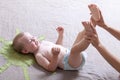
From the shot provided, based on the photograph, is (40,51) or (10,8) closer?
(40,51)

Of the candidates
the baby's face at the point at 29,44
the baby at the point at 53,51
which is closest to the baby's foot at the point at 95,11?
the baby at the point at 53,51

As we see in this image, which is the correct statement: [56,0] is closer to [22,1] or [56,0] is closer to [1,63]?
[22,1]

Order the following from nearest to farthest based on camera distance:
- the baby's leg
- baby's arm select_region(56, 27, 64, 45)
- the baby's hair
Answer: the baby's leg → the baby's hair → baby's arm select_region(56, 27, 64, 45)

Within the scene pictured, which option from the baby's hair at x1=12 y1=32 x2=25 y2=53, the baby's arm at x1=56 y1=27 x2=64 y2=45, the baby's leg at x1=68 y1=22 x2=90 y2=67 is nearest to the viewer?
the baby's leg at x1=68 y1=22 x2=90 y2=67

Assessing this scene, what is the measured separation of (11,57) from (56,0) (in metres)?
0.76

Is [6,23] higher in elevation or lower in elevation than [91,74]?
higher

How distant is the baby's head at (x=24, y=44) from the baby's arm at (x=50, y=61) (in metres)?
0.08

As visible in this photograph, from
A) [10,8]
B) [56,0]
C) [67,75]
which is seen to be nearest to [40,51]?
[67,75]

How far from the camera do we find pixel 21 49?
142 cm

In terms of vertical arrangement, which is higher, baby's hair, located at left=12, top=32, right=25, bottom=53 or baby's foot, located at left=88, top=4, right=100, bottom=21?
baby's foot, located at left=88, top=4, right=100, bottom=21

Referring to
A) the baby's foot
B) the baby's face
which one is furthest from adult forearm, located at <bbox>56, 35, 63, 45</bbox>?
the baby's foot

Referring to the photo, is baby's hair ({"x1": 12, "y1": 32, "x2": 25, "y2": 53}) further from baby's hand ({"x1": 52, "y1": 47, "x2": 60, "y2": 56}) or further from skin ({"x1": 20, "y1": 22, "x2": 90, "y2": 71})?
baby's hand ({"x1": 52, "y1": 47, "x2": 60, "y2": 56})

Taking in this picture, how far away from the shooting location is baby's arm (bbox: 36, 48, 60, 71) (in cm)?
133

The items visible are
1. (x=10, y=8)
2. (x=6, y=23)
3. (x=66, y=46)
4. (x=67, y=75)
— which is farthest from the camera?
(x=10, y=8)
